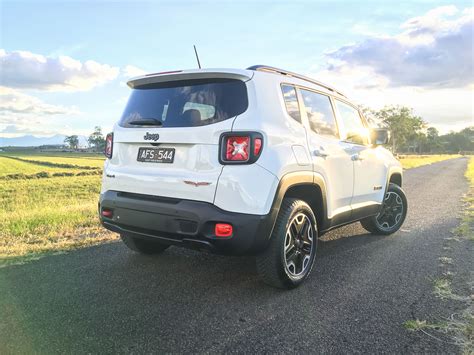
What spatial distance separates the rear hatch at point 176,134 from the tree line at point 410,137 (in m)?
0.72

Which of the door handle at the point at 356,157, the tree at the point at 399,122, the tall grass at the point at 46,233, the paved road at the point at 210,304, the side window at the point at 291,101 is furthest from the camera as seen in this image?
the tree at the point at 399,122

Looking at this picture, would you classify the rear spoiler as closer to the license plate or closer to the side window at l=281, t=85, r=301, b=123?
the side window at l=281, t=85, r=301, b=123

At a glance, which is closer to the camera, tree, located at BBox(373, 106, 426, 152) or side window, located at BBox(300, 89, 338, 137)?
side window, located at BBox(300, 89, 338, 137)

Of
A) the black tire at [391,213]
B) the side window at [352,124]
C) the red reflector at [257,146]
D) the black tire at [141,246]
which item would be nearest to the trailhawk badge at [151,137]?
the red reflector at [257,146]

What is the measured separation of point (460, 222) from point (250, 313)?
5.40 m

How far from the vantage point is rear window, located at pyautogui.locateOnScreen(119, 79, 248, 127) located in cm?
325

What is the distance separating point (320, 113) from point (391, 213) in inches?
107

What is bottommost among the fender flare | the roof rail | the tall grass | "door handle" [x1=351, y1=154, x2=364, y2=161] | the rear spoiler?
the tall grass

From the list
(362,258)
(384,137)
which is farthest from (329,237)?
(384,137)

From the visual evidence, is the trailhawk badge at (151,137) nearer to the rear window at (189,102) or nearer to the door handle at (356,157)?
the rear window at (189,102)

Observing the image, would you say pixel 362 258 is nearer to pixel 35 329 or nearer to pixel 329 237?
pixel 329 237

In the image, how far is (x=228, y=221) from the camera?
305 cm

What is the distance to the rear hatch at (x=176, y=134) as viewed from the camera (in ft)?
10.4

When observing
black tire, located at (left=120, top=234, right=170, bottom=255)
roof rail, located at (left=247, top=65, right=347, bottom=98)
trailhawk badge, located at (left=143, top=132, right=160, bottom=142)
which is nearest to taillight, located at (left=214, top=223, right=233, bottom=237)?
trailhawk badge, located at (left=143, top=132, right=160, bottom=142)
